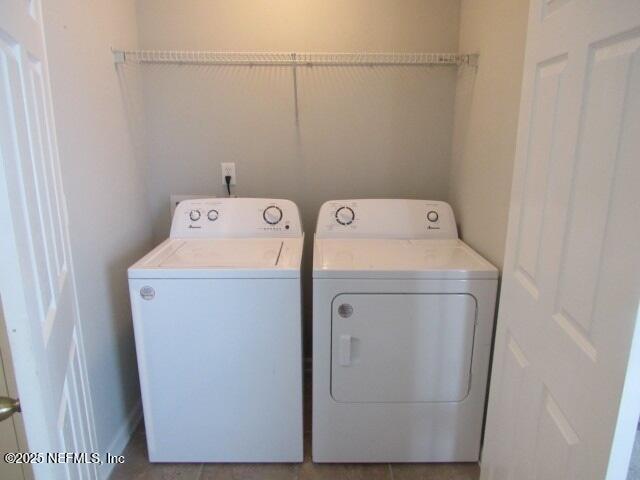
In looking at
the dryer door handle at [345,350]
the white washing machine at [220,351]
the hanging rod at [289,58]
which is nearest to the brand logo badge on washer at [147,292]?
the white washing machine at [220,351]

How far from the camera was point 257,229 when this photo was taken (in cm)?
193

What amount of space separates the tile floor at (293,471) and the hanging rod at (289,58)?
6.11 feet

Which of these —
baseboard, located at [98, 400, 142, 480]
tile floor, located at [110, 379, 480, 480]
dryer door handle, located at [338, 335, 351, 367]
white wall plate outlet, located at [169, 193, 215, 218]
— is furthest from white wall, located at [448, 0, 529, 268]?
baseboard, located at [98, 400, 142, 480]

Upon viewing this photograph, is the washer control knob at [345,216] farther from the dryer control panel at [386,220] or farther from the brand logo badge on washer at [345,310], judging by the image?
the brand logo badge on washer at [345,310]

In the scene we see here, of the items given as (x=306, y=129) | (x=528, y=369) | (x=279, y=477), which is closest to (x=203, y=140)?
(x=306, y=129)

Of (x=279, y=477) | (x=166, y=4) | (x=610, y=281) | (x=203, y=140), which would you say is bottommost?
(x=279, y=477)

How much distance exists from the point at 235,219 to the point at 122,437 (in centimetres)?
110

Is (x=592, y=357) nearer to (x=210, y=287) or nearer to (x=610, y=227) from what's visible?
(x=610, y=227)

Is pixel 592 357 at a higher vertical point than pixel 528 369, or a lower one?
higher

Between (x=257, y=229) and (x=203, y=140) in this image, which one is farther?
(x=203, y=140)

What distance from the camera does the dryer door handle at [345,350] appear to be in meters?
1.53

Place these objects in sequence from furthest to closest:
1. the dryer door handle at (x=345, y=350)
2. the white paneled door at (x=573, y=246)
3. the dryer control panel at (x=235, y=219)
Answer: the dryer control panel at (x=235, y=219) < the dryer door handle at (x=345, y=350) < the white paneled door at (x=573, y=246)

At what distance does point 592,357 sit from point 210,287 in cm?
117

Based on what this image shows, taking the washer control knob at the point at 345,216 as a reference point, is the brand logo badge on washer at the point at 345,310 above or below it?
below
